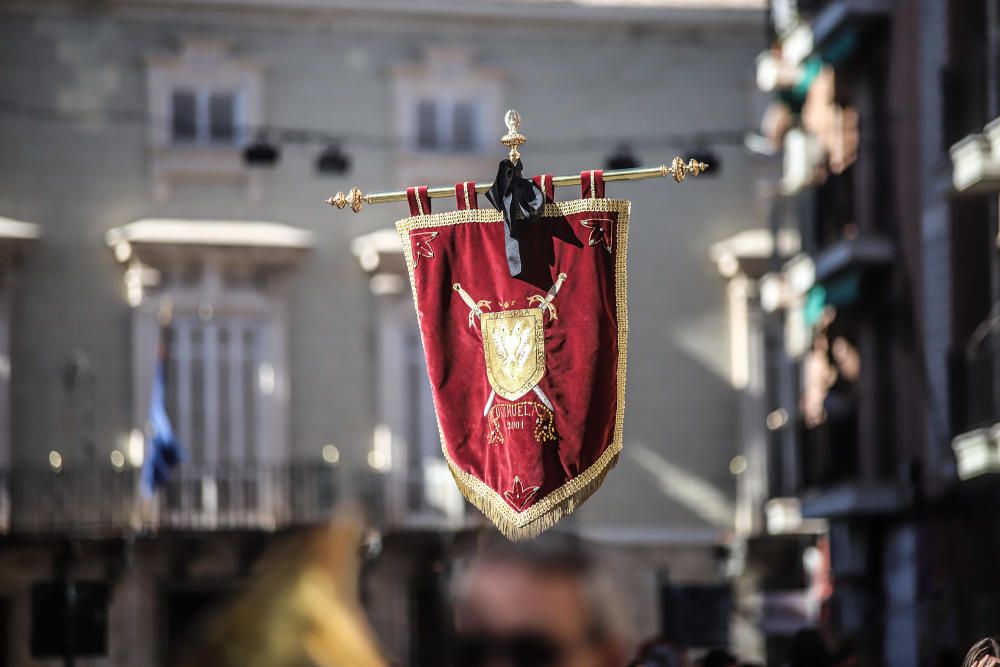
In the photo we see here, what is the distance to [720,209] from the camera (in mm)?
30094

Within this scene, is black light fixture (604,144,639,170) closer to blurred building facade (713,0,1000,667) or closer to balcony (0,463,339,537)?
blurred building facade (713,0,1000,667)

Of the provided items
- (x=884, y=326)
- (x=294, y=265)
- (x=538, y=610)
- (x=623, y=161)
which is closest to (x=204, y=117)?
(x=294, y=265)

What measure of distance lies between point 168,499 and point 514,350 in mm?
19188

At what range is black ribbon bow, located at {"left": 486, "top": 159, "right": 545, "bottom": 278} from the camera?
388 inches

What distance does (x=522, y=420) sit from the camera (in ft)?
32.2

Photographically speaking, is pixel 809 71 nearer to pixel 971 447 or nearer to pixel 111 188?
pixel 971 447

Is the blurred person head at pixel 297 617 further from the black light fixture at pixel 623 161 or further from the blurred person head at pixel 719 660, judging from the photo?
the black light fixture at pixel 623 161

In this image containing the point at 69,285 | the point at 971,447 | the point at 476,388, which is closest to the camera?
the point at 476,388

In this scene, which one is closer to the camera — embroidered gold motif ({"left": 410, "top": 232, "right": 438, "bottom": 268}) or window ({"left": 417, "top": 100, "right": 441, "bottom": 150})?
embroidered gold motif ({"left": 410, "top": 232, "right": 438, "bottom": 268})

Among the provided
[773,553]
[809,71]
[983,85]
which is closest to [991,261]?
[983,85]

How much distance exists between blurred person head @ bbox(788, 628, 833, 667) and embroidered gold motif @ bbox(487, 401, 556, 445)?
3.28m

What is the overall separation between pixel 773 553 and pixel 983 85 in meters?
10.1

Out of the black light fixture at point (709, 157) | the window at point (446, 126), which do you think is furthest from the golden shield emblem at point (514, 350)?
the window at point (446, 126)

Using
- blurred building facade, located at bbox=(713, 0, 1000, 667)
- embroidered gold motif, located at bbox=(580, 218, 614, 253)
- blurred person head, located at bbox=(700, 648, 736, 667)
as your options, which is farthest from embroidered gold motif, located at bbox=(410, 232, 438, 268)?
blurred building facade, located at bbox=(713, 0, 1000, 667)
